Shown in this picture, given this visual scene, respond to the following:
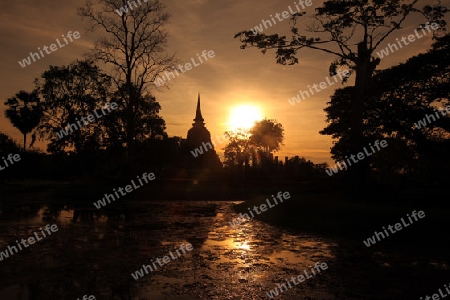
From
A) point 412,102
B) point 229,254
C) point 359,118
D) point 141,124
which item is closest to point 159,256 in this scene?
point 229,254

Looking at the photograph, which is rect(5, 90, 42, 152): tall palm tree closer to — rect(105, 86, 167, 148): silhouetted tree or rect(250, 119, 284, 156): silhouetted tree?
rect(105, 86, 167, 148): silhouetted tree

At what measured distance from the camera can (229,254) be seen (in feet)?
32.2

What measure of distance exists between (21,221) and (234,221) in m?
8.11

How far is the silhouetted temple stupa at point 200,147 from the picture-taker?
6162 cm

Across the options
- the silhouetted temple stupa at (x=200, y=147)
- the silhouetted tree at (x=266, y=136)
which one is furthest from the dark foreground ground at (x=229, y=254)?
the silhouetted tree at (x=266, y=136)

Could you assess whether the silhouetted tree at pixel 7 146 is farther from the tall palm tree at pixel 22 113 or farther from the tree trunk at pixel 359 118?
the tree trunk at pixel 359 118

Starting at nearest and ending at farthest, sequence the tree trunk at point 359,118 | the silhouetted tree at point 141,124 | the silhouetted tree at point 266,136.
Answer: the tree trunk at point 359,118 → the silhouetted tree at point 141,124 → the silhouetted tree at point 266,136

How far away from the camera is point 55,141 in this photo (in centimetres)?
4462

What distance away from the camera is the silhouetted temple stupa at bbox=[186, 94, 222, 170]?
202 ft

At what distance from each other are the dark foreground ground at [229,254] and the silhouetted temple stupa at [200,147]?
39.0 m

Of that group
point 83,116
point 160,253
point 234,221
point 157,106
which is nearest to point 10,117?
point 83,116

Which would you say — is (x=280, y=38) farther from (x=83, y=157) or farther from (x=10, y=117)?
(x=10, y=117)

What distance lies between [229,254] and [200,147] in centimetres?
5604

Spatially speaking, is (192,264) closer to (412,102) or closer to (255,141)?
(412,102)
